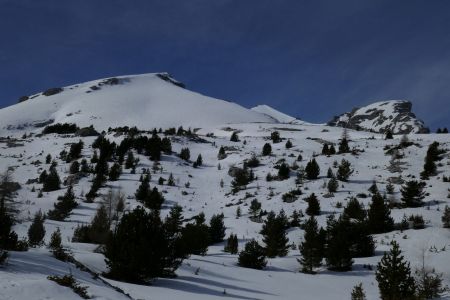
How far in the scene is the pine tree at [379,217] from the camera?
24.5 metres

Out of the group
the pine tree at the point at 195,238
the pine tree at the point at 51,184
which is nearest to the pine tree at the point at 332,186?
the pine tree at the point at 195,238

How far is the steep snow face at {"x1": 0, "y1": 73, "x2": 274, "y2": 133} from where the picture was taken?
113688 mm

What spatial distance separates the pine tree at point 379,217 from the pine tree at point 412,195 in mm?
4312

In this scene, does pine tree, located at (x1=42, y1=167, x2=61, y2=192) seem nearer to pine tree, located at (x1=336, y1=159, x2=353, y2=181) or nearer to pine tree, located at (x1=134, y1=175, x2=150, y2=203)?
pine tree, located at (x1=134, y1=175, x2=150, y2=203)

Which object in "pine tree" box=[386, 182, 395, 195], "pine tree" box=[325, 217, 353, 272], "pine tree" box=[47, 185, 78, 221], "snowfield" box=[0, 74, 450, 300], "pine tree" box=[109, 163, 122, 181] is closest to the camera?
"snowfield" box=[0, 74, 450, 300]

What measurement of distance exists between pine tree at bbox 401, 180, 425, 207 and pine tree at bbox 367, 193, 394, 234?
431 cm

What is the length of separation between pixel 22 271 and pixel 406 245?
18.8 meters

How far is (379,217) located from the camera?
2461 centimetres

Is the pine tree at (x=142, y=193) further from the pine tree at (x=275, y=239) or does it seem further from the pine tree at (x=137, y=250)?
the pine tree at (x=137, y=250)

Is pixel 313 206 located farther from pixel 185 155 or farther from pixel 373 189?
pixel 185 155

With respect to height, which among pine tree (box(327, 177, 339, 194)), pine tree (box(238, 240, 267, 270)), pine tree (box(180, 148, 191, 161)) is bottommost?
pine tree (box(238, 240, 267, 270))

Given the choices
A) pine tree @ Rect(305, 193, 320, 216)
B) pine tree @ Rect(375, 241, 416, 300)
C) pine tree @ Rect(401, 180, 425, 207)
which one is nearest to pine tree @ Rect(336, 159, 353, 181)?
pine tree @ Rect(401, 180, 425, 207)

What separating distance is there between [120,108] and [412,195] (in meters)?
110

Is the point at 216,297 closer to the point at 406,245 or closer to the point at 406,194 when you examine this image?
the point at 406,245
